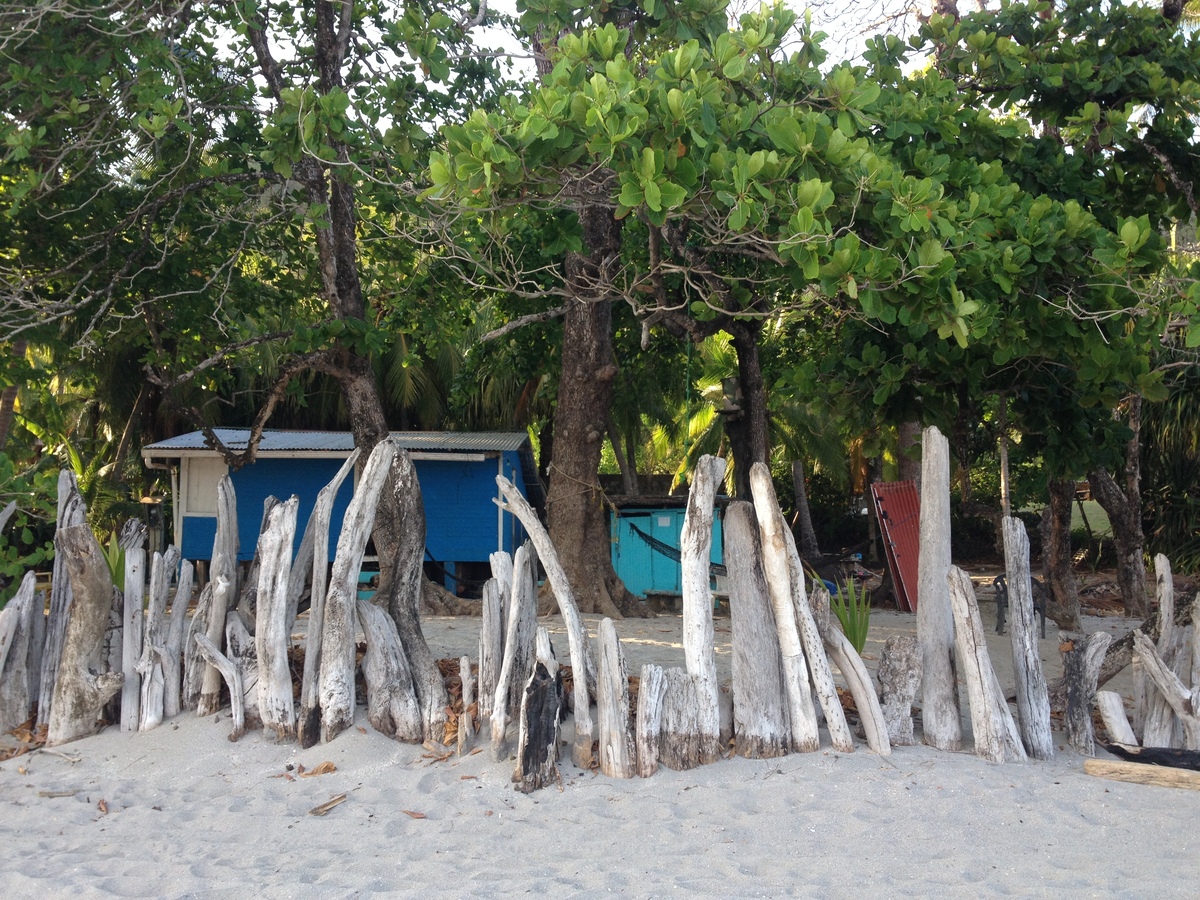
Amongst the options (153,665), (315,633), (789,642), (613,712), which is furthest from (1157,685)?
(153,665)

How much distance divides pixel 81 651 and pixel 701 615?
11.5ft

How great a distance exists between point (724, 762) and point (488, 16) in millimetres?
6571

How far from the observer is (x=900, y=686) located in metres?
4.97

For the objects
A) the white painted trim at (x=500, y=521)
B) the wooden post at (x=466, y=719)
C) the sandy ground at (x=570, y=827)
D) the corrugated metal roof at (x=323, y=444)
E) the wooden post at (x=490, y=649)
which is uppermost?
the corrugated metal roof at (x=323, y=444)

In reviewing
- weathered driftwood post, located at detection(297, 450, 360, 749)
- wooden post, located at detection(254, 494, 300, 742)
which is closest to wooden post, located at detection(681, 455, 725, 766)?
weathered driftwood post, located at detection(297, 450, 360, 749)

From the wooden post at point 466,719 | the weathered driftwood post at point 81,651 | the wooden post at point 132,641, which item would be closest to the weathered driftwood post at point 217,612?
the wooden post at point 132,641

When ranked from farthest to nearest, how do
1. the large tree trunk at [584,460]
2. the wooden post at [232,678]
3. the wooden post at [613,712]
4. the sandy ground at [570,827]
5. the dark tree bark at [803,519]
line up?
1. the dark tree bark at [803,519]
2. the large tree trunk at [584,460]
3. the wooden post at [232,678]
4. the wooden post at [613,712]
5. the sandy ground at [570,827]

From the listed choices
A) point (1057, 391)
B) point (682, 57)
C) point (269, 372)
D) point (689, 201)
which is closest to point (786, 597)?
point (689, 201)

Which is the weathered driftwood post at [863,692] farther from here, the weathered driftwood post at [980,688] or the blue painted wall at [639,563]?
the blue painted wall at [639,563]

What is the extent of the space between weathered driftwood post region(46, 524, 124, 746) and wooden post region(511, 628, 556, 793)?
250 centimetres

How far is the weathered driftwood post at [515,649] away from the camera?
16.4ft

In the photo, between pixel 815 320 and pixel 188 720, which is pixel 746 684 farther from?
pixel 815 320

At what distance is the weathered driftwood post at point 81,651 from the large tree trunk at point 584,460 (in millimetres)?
4795

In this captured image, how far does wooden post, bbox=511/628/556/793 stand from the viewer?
4.76 metres
